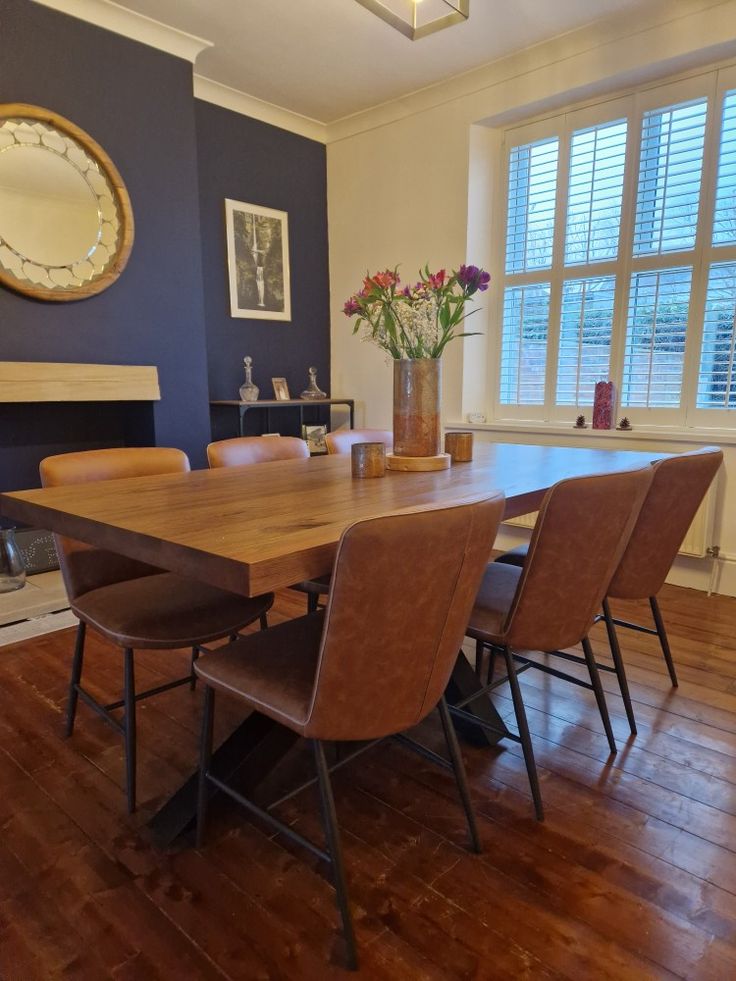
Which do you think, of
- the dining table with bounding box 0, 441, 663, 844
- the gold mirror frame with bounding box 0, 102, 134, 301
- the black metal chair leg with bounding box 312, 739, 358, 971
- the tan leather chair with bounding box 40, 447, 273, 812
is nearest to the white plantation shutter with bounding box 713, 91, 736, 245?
the dining table with bounding box 0, 441, 663, 844

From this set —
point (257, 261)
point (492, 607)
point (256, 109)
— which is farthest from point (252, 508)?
point (256, 109)

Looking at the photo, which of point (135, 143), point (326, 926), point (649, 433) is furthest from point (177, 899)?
point (135, 143)

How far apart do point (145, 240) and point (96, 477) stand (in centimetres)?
190

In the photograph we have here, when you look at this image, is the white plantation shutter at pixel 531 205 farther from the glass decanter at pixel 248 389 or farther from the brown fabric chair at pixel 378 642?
the brown fabric chair at pixel 378 642

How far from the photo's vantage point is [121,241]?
3.07 meters

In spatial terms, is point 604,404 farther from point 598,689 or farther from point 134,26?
point 134,26

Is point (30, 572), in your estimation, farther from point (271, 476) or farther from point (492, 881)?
point (492, 881)

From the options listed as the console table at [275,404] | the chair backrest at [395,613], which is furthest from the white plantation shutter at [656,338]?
the chair backrest at [395,613]

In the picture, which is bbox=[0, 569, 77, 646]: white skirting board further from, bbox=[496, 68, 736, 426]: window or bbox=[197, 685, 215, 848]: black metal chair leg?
bbox=[496, 68, 736, 426]: window

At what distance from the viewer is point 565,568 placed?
1.39 meters

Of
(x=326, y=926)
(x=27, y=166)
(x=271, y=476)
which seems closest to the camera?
(x=326, y=926)

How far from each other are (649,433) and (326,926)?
Answer: 275 cm

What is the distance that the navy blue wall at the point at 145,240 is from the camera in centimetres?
280

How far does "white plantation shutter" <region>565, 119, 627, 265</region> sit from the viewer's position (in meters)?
3.30
